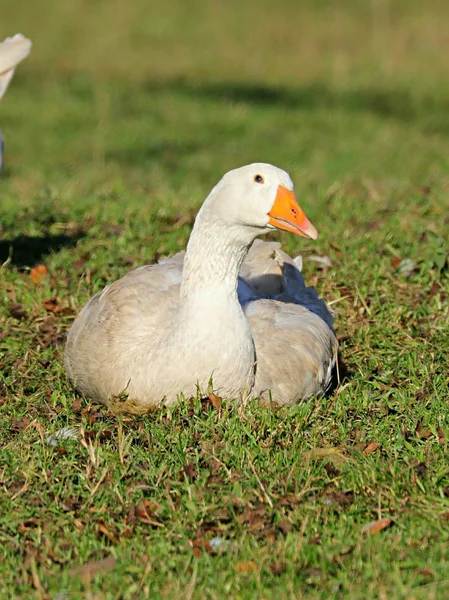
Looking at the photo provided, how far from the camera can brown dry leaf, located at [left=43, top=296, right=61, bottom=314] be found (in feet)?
20.8

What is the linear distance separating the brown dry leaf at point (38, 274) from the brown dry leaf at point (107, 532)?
10.1 feet

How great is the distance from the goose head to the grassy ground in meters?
0.86

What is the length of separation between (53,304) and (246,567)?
10.5ft

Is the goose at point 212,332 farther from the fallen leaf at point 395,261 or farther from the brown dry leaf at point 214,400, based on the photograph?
the fallen leaf at point 395,261

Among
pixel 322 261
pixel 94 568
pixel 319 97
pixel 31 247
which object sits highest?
pixel 94 568

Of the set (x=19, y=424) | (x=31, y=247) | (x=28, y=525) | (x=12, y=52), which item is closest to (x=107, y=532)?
(x=28, y=525)

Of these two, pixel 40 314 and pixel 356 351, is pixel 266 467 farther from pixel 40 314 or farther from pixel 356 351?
pixel 40 314

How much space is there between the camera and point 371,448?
4441 millimetres

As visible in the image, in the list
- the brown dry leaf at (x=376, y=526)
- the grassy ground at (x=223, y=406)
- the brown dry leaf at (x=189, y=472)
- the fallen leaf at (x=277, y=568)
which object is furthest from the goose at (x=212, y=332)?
the fallen leaf at (x=277, y=568)

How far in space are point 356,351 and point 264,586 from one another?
2.60 m

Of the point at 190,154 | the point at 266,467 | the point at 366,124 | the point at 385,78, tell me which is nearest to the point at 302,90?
the point at 385,78

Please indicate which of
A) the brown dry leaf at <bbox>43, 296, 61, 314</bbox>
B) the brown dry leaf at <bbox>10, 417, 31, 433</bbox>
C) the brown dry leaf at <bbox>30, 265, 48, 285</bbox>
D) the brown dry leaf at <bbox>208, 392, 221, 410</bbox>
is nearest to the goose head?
the brown dry leaf at <bbox>208, 392, 221, 410</bbox>

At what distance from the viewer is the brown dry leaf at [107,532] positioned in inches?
151

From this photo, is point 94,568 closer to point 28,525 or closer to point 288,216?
point 28,525
